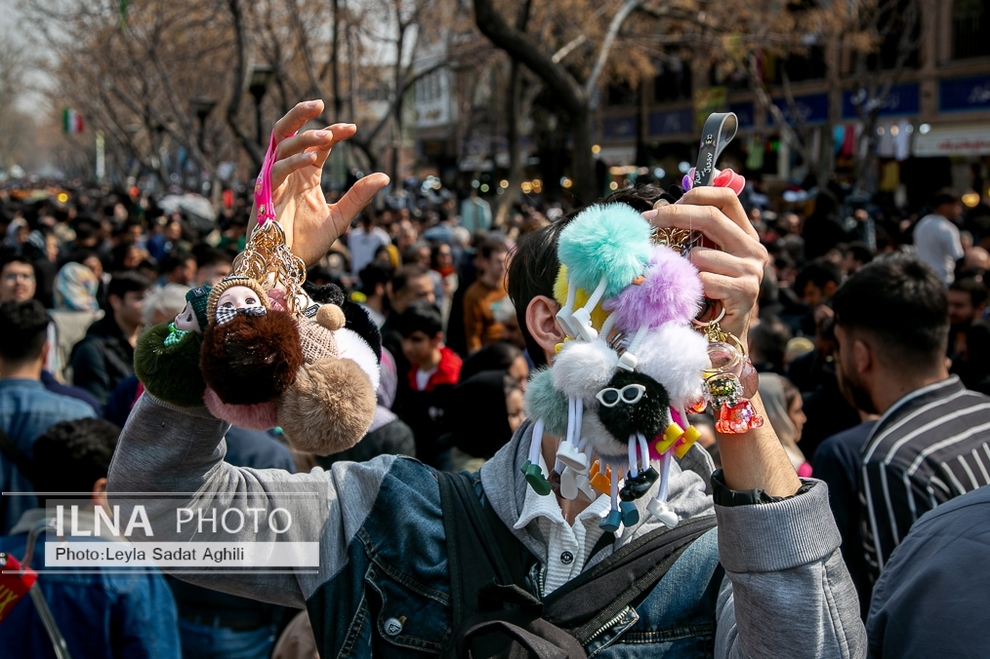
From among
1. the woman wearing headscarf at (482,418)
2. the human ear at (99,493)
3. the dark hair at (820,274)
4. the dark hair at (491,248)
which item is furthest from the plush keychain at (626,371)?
the dark hair at (820,274)

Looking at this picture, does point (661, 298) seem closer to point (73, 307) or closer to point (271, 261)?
point (271, 261)

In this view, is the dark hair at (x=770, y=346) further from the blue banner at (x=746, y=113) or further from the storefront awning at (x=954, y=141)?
the blue banner at (x=746, y=113)

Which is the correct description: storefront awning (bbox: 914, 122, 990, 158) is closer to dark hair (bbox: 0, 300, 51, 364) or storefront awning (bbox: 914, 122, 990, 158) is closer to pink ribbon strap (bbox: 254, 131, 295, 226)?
dark hair (bbox: 0, 300, 51, 364)

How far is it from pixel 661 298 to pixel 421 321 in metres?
3.84

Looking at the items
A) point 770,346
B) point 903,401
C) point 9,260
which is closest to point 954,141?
point 770,346

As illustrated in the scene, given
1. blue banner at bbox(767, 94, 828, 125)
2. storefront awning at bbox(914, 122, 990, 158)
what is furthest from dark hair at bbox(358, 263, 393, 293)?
blue banner at bbox(767, 94, 828, 125)

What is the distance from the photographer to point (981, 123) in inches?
903

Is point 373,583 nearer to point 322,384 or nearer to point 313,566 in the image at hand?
point 313,566

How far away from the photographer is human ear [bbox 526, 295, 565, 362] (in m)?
1.54

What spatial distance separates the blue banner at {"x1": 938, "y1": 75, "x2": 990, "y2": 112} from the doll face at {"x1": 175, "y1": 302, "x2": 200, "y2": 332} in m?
25.5

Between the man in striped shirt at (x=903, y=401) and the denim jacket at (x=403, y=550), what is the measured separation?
102cm

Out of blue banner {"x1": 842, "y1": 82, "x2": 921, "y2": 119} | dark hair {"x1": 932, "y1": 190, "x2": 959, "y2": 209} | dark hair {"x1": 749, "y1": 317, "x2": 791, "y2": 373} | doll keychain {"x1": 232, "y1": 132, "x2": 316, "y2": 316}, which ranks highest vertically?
blue banner {"x1": 842, "y1": 82, "x2": 921, "y2": 119}

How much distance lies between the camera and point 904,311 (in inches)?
111

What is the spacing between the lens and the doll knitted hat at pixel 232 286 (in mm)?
1438
